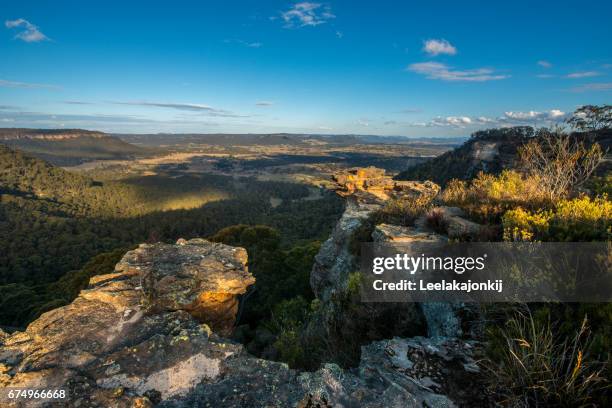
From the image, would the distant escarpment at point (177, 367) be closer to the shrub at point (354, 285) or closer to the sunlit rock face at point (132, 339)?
the sunlit rock face at point (132, 339)

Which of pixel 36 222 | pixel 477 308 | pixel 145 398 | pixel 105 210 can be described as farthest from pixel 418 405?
pixel 105 210

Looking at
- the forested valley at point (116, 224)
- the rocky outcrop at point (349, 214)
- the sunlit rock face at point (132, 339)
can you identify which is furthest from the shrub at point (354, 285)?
the forested valley at point (116, 224)

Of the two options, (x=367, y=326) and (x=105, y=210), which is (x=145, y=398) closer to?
(x=367, y=326)

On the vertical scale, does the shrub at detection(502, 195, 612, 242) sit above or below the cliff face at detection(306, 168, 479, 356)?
above

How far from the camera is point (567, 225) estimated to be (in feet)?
18.2

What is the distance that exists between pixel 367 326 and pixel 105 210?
120862 millimetres

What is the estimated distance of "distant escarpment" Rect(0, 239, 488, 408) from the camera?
12.3ft

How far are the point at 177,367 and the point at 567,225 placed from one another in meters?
6.73

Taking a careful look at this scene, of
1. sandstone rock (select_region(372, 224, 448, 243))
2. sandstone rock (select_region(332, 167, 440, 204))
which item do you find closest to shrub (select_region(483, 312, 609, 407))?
sandstone rock (select_region(372, 224, 448, 243))

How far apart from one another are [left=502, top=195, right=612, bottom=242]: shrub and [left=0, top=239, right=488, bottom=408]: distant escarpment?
2633mm

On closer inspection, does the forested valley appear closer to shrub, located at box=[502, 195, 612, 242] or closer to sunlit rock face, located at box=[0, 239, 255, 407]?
sunlit rock face, located at box=[0, 239, 255, 407]

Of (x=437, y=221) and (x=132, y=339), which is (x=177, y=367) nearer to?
(x=132, y=339)

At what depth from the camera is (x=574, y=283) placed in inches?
169

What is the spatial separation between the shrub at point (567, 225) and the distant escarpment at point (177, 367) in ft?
8.64
